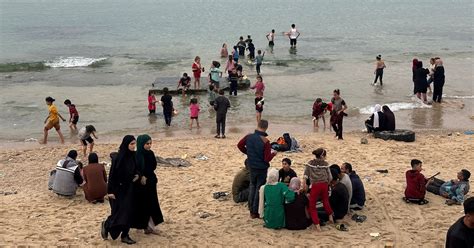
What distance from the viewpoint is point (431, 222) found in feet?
29.2

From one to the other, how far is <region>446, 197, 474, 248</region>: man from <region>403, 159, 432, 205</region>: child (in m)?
4.43

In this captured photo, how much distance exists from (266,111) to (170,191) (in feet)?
33.8

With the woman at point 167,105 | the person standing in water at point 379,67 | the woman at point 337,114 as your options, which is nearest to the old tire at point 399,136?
the woman at point 337,114

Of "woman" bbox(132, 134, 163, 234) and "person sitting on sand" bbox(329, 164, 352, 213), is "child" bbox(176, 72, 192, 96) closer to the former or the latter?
"person sitting on sand" bbox(329, 164, 352, 213)

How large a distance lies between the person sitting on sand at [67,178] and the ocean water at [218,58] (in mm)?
7591

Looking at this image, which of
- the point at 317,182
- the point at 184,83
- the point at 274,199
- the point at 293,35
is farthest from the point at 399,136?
the point at 293,35

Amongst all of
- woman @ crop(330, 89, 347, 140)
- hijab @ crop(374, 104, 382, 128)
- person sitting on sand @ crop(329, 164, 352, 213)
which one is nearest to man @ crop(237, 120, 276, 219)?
person sitting on sand @ crop(329, 164, 352, 213)

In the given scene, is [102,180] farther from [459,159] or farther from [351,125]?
[351,125]

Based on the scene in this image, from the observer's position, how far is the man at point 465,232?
5.17 meters

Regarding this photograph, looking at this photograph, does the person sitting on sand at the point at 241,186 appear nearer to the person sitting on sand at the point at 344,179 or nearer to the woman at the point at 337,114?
the person sitting on sand at the point at 344,179

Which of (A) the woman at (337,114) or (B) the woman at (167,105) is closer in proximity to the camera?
(A) the woman at (337,114)

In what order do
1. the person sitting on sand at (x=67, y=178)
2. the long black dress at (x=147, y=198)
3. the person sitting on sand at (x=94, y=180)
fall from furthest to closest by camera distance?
the person sitting on sand at (x=67, y=178) < the person sitting on sand at (x=94, y=180) < the long black dress at (x=147, y=198)

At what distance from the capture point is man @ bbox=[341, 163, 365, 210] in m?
9.36

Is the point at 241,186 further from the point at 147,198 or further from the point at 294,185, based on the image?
the point at 147,198
